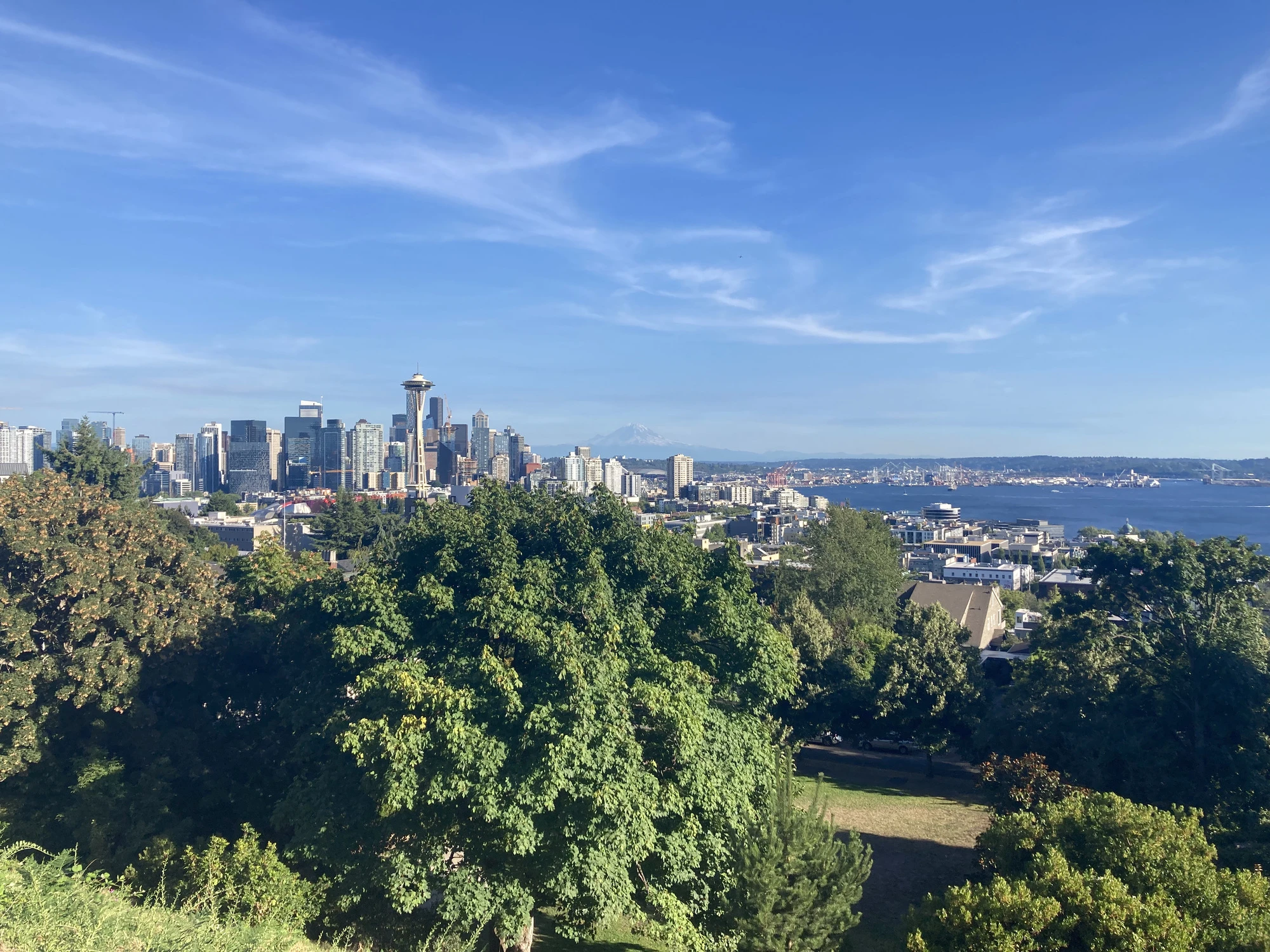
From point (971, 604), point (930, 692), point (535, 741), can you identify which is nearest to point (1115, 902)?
point (535, 741)

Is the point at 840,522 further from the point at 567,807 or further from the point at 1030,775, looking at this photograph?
the point at 567,807

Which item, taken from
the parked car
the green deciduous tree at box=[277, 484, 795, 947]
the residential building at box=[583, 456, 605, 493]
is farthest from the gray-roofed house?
the residential building at box=[583, 456, 605, 493]

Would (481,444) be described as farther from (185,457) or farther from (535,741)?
(535,741)

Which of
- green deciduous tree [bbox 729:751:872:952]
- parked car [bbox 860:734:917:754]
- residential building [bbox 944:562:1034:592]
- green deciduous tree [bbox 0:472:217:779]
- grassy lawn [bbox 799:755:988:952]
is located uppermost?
green deciduous tree [bbox 0:472:217:779]

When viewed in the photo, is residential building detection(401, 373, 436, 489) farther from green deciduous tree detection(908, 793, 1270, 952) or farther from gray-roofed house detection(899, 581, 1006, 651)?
green deciduous tree detection(908, 793, 1270, 952)

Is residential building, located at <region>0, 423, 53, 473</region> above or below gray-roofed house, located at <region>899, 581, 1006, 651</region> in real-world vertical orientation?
above

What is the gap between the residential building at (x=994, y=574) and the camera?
232 ft

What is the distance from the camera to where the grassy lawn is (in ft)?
43.2

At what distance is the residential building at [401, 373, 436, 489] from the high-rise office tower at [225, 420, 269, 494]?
76.2 feet

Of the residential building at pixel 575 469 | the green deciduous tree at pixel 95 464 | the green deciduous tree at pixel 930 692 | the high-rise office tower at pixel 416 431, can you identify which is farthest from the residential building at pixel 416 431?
the green deciduous tree at pixel 930 692

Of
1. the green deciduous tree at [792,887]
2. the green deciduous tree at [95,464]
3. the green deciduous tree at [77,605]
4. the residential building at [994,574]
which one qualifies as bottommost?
the residential building at [994,574]

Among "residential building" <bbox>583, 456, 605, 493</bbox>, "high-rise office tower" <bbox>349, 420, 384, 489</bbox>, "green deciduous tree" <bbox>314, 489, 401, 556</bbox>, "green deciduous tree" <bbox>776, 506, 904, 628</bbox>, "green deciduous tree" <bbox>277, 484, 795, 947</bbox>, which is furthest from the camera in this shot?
"residential building" <bbox>583, 456, 605, 493</bbox>

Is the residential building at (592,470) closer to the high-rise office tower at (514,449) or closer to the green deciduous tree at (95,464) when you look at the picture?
the high-rise office tower at (514,449)

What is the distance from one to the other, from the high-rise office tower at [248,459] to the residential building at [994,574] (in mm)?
109471
